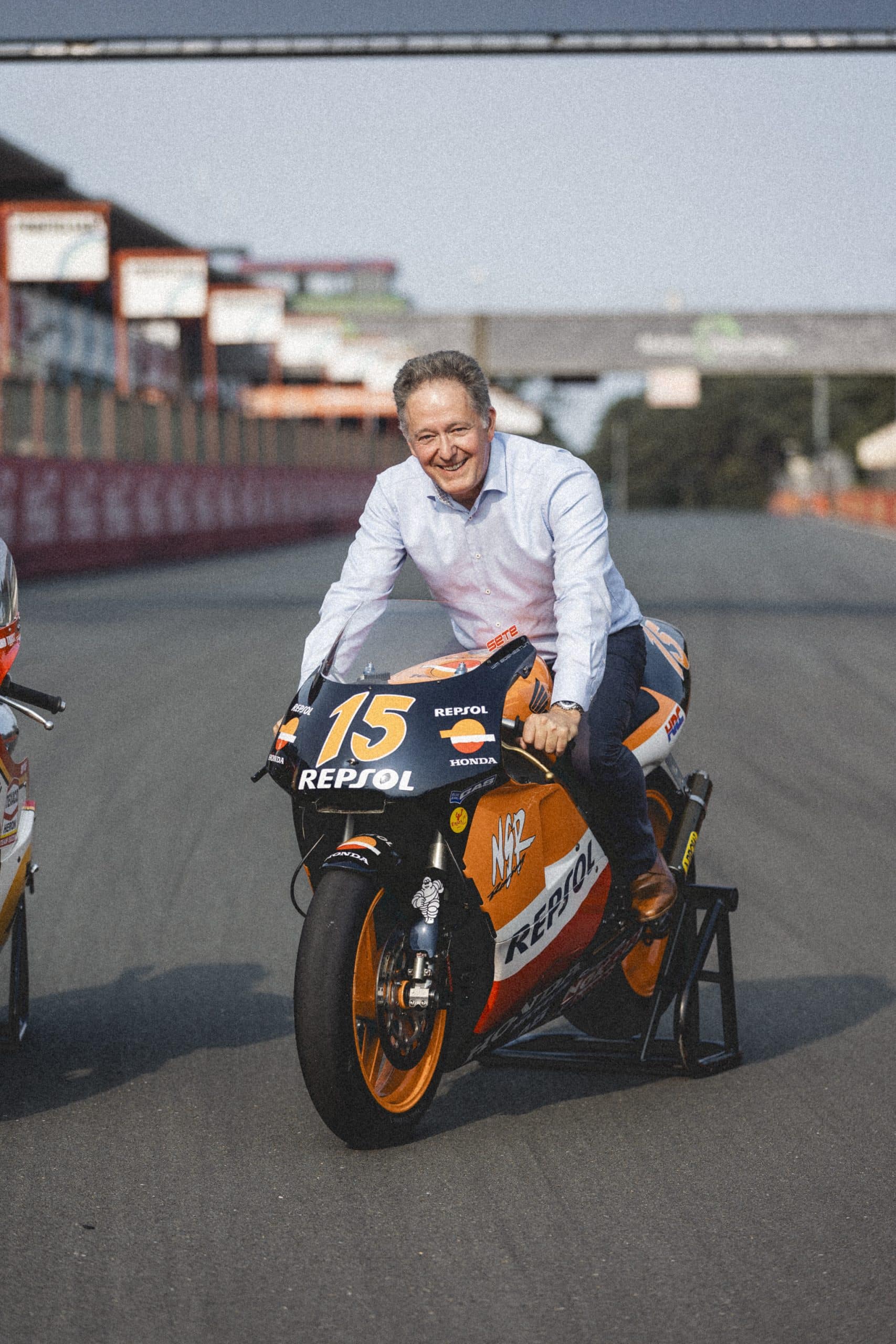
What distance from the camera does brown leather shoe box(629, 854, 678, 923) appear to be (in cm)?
463

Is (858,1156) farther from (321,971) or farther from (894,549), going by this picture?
(894,549)

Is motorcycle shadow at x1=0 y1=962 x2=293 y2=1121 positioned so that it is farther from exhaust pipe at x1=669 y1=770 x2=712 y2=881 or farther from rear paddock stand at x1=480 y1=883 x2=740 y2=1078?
exhaust pipe at x1=669 y1=770 x2=712 y2=881

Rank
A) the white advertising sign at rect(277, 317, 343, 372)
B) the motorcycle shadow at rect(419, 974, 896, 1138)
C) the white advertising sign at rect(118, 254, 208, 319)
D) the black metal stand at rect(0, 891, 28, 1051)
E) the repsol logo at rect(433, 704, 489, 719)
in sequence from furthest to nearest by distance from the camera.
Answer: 1. the white advertising sign at rect(277, 317, 343, 372)
2. the white advertising sign at rect(118, 254, 208, 319)
3. the black metal stand at rect(0, 891, 28, 1051)
4. the motorcycle shadow at rect(419, 974, 896, 1138)
5. the repsol logo at rect(433, 704, 489, 719)

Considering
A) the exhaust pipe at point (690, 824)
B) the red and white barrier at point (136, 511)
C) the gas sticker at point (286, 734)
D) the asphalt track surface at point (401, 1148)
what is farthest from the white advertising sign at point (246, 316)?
the gas sticker at point (286, 734)

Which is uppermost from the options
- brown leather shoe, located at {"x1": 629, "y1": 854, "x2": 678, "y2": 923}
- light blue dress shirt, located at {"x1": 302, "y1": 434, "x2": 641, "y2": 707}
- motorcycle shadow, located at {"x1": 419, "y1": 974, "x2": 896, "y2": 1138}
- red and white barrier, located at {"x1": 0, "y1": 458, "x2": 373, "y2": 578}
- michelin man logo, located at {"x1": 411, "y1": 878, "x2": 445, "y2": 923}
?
light blue dress shirt, located at {"x1": 302, "y1": 434, "x2": 641, "y2": 707}

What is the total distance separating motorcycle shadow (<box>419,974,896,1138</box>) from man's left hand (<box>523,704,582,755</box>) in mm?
914

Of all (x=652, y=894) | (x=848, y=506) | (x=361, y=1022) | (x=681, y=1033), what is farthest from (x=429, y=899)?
(x=848, y=506)

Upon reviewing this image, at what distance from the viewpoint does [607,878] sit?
4.54m

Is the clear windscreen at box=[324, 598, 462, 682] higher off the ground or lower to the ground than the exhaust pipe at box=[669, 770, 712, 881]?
higher

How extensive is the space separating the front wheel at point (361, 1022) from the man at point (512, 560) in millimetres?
618

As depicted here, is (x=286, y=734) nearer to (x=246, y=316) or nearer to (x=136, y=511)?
(x=136, y=511)

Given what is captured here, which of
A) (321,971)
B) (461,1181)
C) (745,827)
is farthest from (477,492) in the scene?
(745,827)

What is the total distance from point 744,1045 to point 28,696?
207 cm

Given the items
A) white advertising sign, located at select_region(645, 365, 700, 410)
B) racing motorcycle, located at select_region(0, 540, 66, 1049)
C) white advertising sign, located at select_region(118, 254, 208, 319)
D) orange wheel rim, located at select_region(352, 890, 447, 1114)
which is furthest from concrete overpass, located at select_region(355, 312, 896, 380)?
orange wheel rim, located at select_region(352, 890, 447, 1114)
